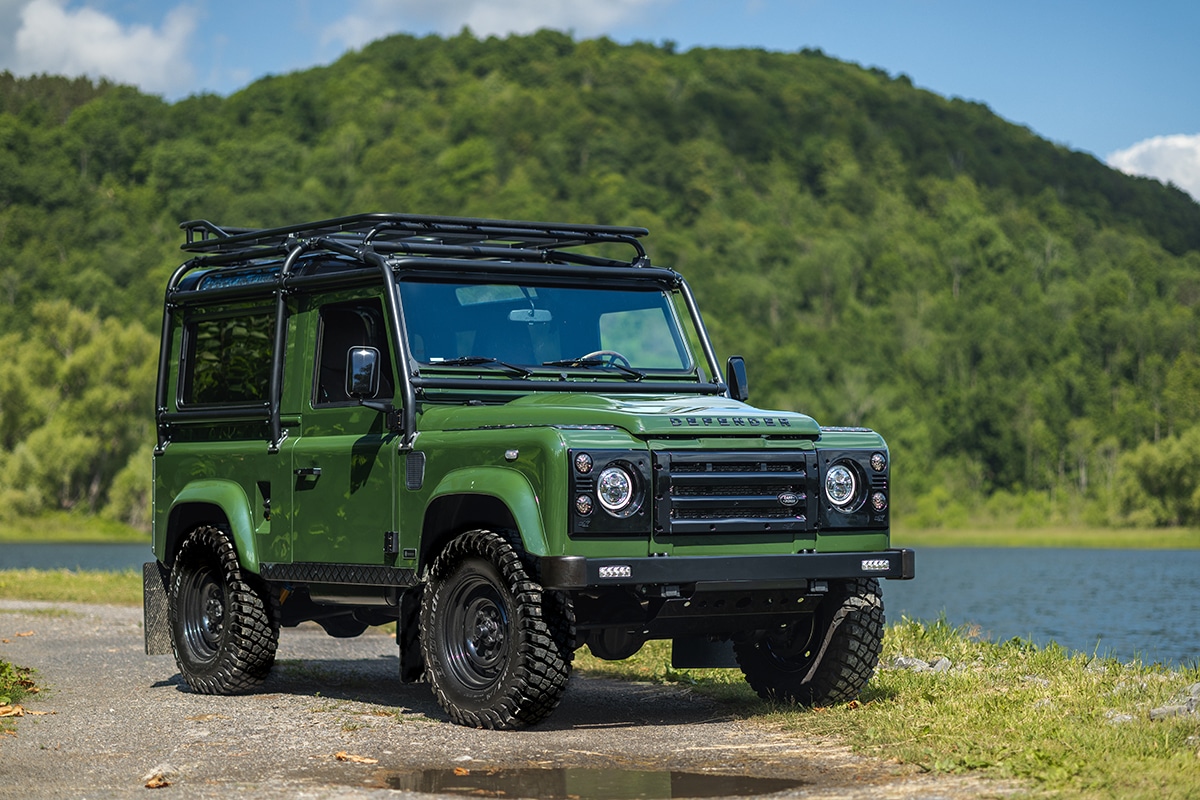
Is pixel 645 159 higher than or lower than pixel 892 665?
higher

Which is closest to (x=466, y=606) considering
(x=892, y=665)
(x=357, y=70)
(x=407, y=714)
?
(x=407, y=714)

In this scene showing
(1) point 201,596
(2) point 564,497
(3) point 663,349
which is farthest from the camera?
(1) point 201,596

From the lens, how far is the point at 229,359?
12375 millimetres

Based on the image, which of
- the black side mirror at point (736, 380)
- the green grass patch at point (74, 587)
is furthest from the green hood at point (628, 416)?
the green grass patch at point (74, 587)

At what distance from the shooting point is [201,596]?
40.8 feet

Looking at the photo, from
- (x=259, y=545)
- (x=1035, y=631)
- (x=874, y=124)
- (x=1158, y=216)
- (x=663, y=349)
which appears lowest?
(x=1035, y=631)

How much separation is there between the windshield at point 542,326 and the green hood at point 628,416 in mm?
486

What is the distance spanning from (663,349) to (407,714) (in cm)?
299

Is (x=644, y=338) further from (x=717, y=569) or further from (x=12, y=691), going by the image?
(x=12, y=691)

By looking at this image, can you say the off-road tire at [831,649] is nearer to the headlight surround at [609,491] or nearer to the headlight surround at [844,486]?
the headlight surround at [844,486]

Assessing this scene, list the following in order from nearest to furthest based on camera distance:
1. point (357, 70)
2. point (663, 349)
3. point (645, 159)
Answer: point (663, 349), point (645, 159), point (357, 70)

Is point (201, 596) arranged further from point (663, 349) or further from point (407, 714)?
point (663, 349)

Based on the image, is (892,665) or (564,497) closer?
(564,497)

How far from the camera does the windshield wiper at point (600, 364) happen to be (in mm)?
11078
